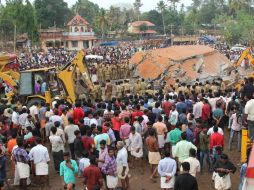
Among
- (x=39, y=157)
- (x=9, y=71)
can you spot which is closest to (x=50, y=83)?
(x=9, y=71)

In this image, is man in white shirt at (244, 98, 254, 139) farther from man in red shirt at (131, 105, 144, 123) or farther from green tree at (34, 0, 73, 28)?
green tree at (34, 0, 73, 28)

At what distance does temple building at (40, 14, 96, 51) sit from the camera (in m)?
62.8

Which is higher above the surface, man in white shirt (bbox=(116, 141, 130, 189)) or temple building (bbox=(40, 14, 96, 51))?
temple building (bbox=(40, 14, 96, 51))

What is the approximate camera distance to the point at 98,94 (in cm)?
1956

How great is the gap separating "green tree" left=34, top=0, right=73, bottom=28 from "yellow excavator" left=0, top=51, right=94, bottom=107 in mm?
53454

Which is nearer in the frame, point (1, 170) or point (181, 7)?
point (1, 170)

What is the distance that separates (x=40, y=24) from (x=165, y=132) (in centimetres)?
5964

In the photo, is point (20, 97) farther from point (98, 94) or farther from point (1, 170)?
point (1, 170)

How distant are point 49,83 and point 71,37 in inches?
1950

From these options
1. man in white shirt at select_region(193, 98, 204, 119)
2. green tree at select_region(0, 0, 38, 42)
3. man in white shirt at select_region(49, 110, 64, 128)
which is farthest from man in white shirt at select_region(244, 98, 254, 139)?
green tree at select_region(0, 0, 38, 42)

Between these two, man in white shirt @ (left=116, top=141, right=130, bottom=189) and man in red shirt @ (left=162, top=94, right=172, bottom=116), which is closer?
man in white shirt @ (left=116, top=141, right=130, bottom=189)

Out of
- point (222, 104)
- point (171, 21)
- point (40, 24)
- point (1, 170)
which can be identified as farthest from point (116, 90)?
point (171, 21)

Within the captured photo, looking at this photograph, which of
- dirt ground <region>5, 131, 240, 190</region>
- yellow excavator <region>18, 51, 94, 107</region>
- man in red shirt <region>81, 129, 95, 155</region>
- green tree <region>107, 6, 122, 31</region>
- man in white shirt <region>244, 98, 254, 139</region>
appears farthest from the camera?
green tree <region>107, 6, 122, 31</region>

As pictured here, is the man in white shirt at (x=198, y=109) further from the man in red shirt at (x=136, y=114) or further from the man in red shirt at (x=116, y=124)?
the man in red shirt at (x=116, y=124)
